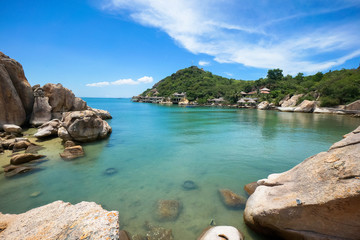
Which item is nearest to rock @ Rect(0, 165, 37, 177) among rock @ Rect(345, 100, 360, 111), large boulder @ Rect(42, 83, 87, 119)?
large boulder @ Rect(42, 83, 87, 119)

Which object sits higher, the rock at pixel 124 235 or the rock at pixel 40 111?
the rock at pixel 40 111

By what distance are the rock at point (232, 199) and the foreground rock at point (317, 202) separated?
985 mm

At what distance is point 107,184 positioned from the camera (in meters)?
7.16

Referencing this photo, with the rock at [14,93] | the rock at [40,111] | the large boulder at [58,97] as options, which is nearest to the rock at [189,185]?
the rock at [14,93]

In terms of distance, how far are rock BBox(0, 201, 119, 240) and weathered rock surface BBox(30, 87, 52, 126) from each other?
19964mm

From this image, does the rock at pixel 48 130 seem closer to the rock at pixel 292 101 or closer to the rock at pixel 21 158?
the rock at pixel 21 158

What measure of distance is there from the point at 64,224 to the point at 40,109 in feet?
70.9

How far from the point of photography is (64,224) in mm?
2564

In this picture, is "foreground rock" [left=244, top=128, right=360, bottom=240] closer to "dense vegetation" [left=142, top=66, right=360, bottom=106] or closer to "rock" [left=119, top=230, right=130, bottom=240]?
"rock" [left=119, top=230, right=130, bottom=240]

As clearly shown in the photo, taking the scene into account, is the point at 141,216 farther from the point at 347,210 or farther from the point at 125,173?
the point at 347,210

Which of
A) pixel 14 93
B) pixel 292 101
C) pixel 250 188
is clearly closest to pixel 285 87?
pixel 292 101

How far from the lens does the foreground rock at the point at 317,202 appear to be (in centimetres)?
308

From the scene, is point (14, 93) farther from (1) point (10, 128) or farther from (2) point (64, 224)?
(2) point (64, 224)

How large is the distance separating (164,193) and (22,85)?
70.0 feet
